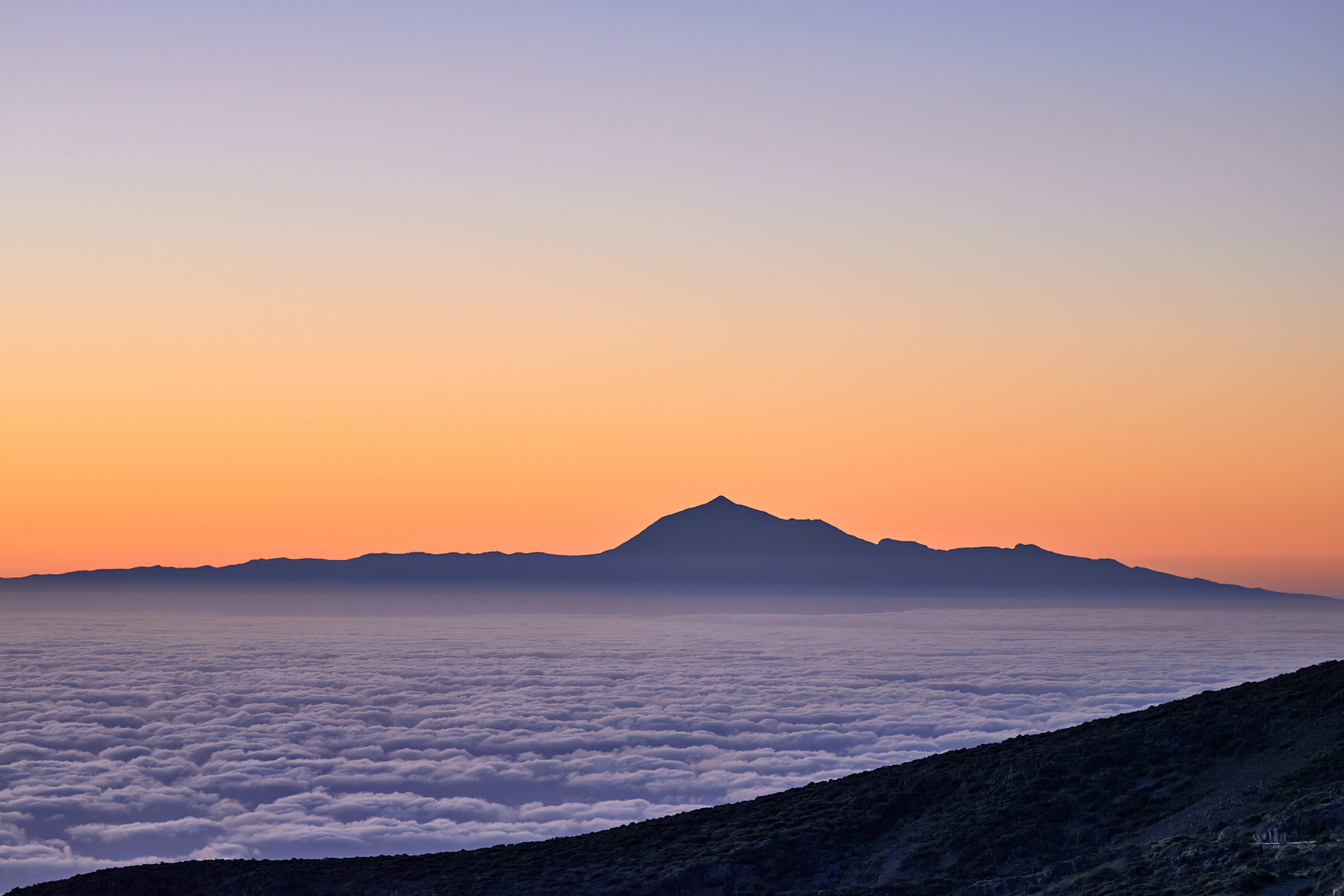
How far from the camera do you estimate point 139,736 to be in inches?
5630

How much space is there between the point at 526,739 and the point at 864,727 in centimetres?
4078

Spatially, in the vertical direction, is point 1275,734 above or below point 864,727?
above

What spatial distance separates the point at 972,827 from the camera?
3058 cm

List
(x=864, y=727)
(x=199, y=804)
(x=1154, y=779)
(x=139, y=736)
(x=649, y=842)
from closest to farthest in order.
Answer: (x=1154, y=779)
(x=649, y=842)
(x=199, y=804)
(x=864, y=727)
(x=139, y=736)

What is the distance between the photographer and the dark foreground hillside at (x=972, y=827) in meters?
26.7

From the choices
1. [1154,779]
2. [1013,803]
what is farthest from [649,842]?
[1154,779]

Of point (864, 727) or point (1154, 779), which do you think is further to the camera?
point (864, 727)

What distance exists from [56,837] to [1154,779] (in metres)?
99.2

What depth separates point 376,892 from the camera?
32625mm

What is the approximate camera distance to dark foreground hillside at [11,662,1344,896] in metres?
26.7

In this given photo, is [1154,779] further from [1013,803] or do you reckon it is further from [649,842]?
[649,842]

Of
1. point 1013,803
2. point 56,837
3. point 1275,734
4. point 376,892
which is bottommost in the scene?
point 56,837

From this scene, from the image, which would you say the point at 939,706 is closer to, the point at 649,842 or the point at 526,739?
the point at 526,739

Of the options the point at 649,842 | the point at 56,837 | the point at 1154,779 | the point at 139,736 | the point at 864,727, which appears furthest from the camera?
the point at 139,736
